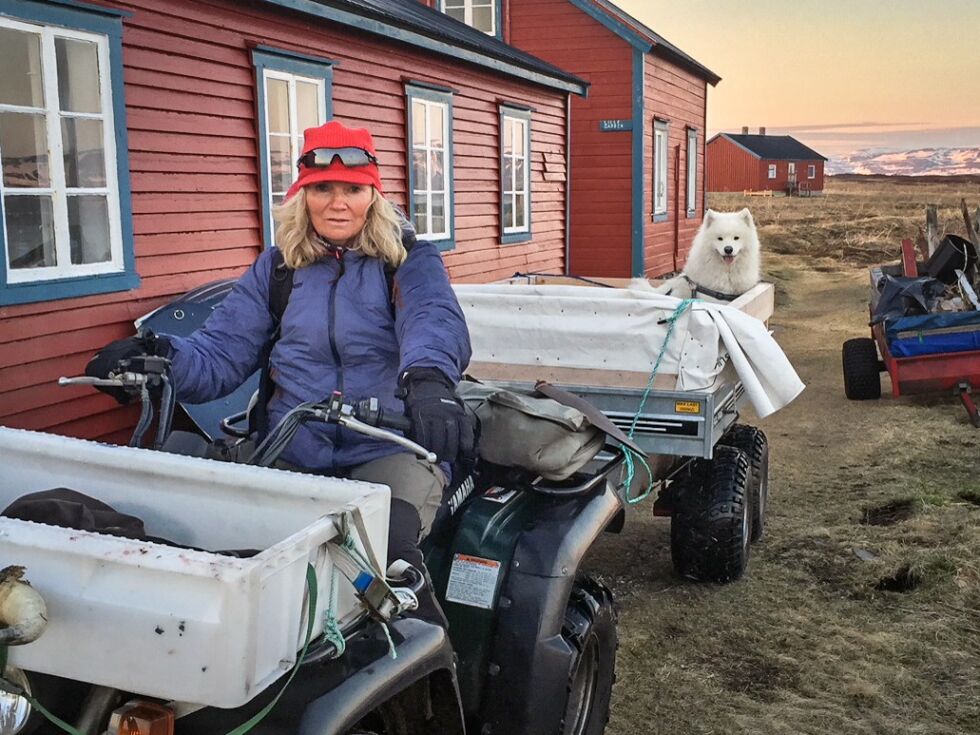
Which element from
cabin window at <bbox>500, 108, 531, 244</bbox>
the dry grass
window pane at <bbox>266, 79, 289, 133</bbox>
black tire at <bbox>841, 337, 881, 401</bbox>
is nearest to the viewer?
window pane at <bbox>266, 79, 289, 133</bbox>

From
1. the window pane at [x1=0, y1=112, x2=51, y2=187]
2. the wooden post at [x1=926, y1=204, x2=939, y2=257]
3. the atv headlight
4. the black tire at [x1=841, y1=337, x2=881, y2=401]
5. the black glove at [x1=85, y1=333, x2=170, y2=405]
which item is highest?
the window pane at [x1=0, y1=112, x2=51, y2=187]

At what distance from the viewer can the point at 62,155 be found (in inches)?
228

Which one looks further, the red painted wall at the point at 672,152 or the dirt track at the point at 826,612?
the red painted wall at the point at 672,152

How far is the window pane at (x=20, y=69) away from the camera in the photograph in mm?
5453

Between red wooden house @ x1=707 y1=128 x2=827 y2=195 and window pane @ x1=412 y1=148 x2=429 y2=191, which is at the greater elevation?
red wooden house @ x1=707 y1=128 x2=827 y2=195

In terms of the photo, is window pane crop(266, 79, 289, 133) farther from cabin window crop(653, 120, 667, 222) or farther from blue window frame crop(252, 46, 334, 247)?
cabin window crop(653, 120, 667, 222)

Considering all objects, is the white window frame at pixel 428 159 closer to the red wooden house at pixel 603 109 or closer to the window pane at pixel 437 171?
the window pane at pixel 437 171

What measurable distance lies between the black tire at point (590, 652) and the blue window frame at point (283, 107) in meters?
5.24

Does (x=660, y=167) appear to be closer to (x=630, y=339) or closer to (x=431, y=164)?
(x=431, y=164)

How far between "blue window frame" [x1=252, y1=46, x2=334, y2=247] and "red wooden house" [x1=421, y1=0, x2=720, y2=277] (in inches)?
355

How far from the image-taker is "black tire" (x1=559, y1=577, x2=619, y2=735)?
290cm

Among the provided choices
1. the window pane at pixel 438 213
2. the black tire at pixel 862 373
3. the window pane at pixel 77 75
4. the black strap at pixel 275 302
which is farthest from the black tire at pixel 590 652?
the window pane at pixel 438 213

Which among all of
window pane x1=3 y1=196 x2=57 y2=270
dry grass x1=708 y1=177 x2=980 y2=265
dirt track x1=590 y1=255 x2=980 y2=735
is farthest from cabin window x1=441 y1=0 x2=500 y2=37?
window pane x1=3 y1=196 x2=57 y2=270

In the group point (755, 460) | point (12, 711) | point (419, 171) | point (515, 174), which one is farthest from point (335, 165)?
point (515, 174)
